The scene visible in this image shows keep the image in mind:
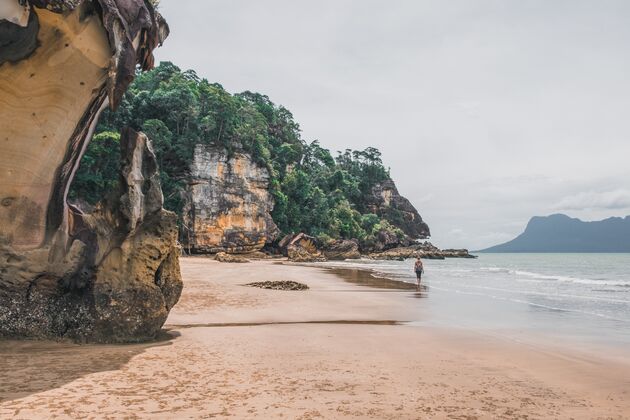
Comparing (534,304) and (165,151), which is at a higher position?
(165,151)

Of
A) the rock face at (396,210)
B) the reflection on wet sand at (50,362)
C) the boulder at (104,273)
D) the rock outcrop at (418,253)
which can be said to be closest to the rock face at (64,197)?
the boulder at (104,273)

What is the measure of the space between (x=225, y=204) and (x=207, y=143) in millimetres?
6563

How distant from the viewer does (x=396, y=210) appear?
96000 mm

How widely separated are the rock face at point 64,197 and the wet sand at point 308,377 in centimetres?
57

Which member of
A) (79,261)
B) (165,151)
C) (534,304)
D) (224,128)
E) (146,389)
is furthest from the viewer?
(224,128)

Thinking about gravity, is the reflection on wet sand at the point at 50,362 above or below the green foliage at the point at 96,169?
below

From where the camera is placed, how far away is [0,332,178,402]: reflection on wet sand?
4.54 m

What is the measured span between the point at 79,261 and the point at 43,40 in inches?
129

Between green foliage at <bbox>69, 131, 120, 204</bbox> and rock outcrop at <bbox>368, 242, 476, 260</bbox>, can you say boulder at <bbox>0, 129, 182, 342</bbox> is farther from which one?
rock outcrop at <bbox>368, 242, 476, 260</bbox>

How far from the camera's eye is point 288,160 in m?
64.3

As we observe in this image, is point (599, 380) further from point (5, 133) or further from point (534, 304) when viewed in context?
point (534, 304)

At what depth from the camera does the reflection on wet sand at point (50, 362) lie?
14.9 ft

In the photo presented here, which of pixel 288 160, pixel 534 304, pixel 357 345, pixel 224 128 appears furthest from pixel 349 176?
pixel 357 345

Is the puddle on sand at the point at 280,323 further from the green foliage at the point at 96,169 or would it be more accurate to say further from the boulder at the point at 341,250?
the boulder at the point at 341,250
